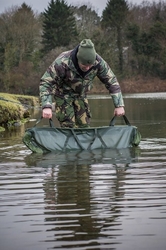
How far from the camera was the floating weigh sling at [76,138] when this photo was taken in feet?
23.9

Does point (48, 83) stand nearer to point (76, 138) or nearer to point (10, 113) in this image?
point (76, 138)

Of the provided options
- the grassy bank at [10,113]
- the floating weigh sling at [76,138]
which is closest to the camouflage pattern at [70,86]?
the floating weigh sling at [76,138]

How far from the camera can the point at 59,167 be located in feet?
19.2

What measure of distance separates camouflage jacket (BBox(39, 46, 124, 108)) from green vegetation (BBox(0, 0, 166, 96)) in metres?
49.8

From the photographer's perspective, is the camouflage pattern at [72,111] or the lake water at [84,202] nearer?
the lake water at [84,202]

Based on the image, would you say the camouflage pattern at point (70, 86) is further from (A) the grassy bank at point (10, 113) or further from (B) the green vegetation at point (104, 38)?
(B) the green vegetation at point (104, 38)

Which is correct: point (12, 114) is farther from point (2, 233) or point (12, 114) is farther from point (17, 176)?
point (2, 233)

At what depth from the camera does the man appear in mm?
7020

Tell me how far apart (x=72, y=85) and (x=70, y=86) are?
0.06 m

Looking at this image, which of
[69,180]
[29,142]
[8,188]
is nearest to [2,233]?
[8,188]

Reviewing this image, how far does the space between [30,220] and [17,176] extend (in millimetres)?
1889

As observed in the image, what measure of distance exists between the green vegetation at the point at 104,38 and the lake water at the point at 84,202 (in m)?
51.4

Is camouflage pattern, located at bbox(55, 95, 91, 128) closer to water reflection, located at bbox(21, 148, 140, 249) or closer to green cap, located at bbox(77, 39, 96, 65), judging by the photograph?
water reflection, located at bbox(21, 148, 140, 249)

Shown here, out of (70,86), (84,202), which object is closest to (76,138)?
(70,86)
